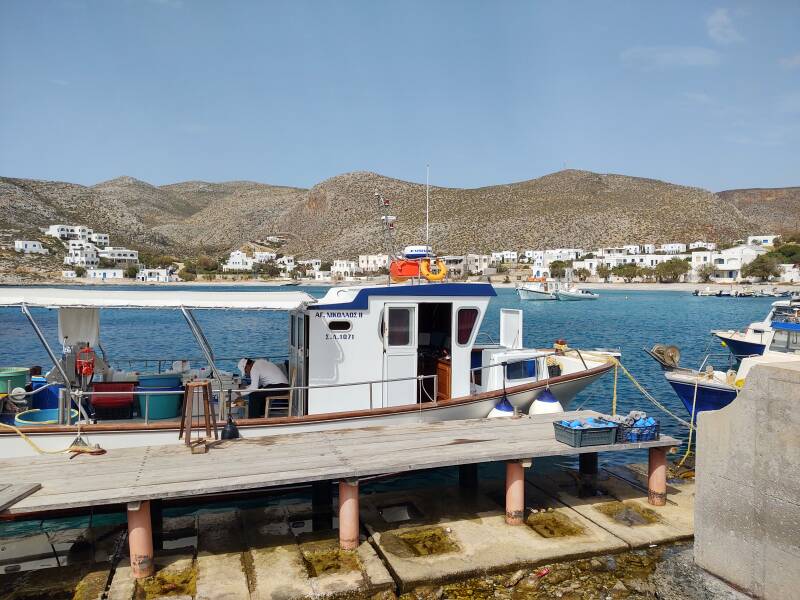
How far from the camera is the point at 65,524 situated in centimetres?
970

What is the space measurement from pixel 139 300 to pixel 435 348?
578cm

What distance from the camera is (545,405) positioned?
11930 millimetres

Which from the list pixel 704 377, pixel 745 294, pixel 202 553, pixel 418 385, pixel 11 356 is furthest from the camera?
pixel 745 294

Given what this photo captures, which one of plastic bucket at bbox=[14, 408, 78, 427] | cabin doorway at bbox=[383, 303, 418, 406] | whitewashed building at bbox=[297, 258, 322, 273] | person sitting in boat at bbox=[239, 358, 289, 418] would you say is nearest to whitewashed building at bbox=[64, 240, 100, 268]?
whitewashed building at bbox=[297, 258, 322, 273]

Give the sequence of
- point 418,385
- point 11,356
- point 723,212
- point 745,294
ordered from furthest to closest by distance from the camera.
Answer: point 723,212, point 745,294, point 11,356, point 418,385

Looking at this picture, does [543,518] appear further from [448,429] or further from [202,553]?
[202,553]

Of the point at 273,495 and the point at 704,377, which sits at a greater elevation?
the point at 704,377

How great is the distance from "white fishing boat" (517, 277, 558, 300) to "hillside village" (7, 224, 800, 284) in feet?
34.1

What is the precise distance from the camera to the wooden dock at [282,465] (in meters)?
7.15

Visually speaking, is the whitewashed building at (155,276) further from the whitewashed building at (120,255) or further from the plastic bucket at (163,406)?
the plastic bucket at (163,406)

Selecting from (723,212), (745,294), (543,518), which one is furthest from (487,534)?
(723,212)

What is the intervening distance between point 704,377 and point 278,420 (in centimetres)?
1189

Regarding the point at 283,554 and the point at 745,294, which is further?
the point at 745,294

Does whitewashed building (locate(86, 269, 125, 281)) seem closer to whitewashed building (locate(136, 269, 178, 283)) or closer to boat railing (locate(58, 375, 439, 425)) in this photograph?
whitewashed building (locate(136, 269, 178, 283))
